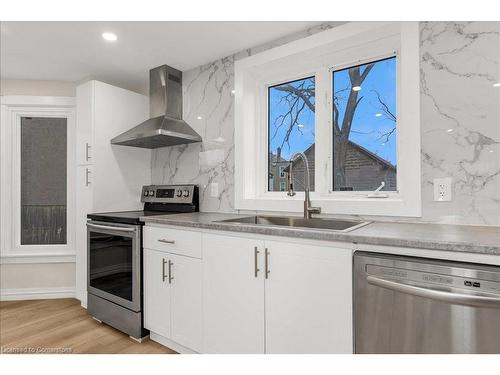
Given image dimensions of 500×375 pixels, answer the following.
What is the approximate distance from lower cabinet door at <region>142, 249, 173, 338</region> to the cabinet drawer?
0.16 ft

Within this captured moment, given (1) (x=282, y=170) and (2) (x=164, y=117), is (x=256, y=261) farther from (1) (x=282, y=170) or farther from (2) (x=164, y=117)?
(2) (x=164, y=117)

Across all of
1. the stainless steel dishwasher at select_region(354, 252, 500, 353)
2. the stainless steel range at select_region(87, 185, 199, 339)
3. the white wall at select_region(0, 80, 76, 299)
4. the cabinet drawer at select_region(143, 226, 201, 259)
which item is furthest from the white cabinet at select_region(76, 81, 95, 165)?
the stainless steel dishwasher at select_region(354, 252, 500, 353)

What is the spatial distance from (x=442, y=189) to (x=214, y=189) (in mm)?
1640

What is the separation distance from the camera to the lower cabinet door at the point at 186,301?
172 centimetres

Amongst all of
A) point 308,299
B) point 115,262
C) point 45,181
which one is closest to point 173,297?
point 115,262

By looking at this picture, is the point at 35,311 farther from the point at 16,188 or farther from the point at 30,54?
the point at 30,54

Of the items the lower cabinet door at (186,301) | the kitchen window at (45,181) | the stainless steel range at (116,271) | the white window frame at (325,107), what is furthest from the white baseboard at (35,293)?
the white window frame at (325,107)

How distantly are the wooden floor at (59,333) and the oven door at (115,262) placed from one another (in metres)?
0.25

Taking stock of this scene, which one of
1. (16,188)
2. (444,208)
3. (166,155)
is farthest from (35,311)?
(444,208)

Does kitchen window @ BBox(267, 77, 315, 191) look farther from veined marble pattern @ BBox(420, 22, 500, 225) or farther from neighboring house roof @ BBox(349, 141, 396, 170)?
veined marble pattern @ BBox(420, 22, 500, 225)

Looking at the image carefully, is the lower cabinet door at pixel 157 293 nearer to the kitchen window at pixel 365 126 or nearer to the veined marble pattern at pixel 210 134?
the veined marble pattern at pixel 210 134

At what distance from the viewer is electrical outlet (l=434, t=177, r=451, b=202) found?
1514 millimetres

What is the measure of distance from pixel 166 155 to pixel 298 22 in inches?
66.4

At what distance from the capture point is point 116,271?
2150 millimetres
